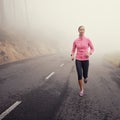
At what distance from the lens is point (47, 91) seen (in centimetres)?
866

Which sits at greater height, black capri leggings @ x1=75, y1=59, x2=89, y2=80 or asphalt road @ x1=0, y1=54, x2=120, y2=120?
black capri leggings @ x1=75, y1=59, x2=89, y2=80

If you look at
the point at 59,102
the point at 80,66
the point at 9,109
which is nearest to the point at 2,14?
the point at 80,66

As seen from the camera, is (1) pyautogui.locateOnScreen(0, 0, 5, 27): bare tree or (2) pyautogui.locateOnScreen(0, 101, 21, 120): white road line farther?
(1) pyautogui.locateOnScreen(0, 0, 5, 27): bare tree

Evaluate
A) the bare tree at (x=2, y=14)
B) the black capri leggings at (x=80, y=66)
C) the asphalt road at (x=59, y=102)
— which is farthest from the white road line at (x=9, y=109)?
the bare tree at (x=2, y=14)

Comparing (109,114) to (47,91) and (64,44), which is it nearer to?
(47,91)

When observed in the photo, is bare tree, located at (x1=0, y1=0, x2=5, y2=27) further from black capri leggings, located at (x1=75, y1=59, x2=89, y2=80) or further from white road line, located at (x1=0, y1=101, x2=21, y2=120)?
white road line, located at (x1=0, y1=101, x2=21, y2=120)

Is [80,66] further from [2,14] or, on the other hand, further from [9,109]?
[2,14]

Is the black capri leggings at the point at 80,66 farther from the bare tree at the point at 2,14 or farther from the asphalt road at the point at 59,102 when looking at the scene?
the bare tree at the point at 2,14

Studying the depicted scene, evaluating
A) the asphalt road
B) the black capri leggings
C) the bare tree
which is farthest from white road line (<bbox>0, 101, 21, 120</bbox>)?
the bare tree

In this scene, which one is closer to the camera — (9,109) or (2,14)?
(9,109)

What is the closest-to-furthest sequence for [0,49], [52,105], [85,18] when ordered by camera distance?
1. [52,105]
2. [0,49]
3. [85,18]

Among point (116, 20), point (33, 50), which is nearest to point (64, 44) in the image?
point (33, 50)

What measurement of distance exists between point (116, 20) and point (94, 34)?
43.8 metres

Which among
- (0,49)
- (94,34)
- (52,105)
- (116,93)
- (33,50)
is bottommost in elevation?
(94,34)
